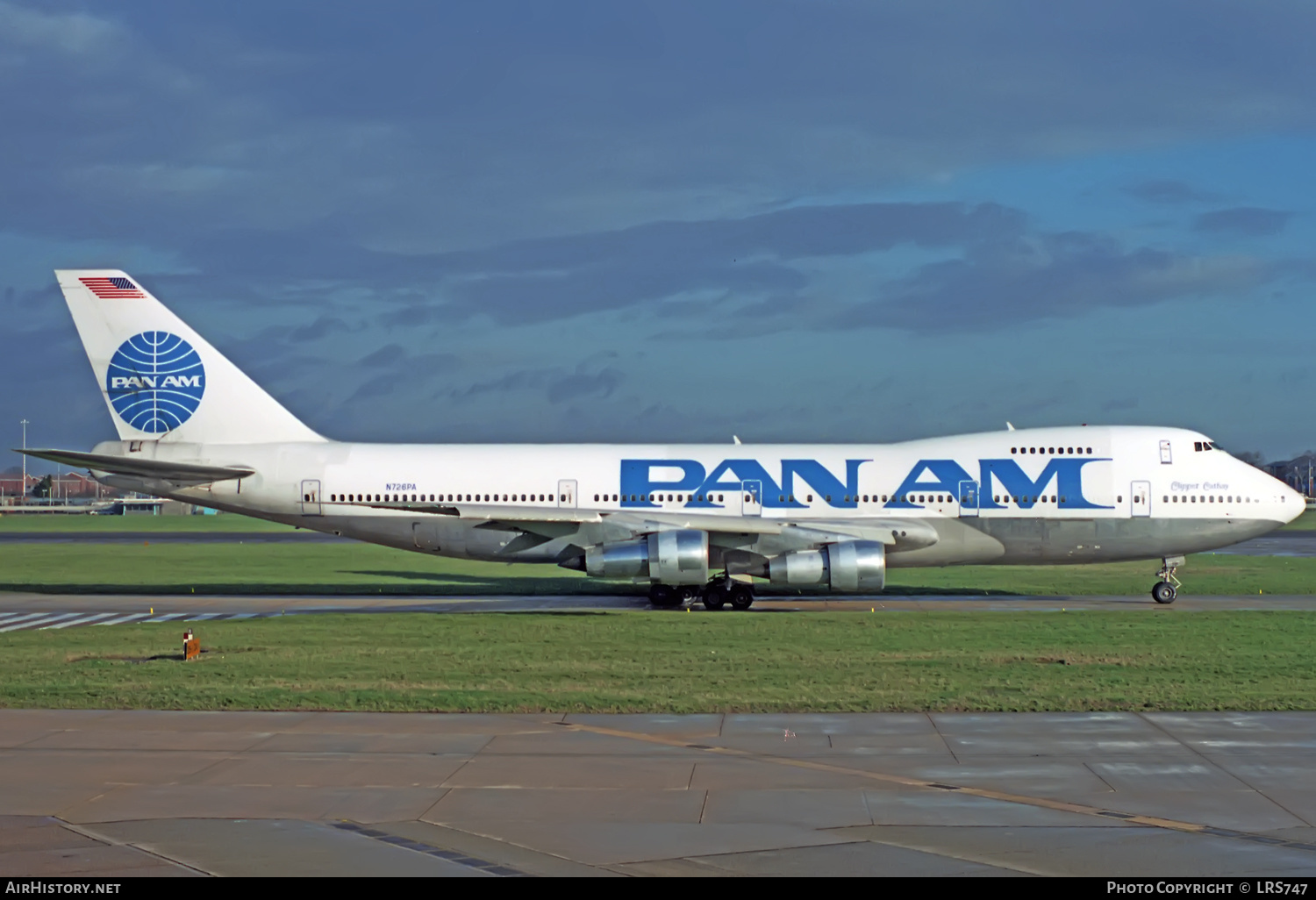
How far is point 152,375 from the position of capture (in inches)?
1524

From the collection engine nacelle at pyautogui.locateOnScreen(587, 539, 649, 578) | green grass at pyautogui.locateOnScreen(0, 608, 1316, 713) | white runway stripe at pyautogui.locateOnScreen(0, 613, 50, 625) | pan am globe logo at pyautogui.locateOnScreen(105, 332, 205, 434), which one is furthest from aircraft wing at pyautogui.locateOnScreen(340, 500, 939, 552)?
white runway stripe at pyautogui.locateOnScreen(0, 613, 50, 625)

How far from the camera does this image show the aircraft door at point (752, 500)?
36594 mm

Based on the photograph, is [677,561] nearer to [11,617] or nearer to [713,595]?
[713,595]

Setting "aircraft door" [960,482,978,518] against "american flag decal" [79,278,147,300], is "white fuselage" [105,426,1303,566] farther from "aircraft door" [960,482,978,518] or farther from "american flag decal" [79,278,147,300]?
"american flag decal" [79,278,147,300]

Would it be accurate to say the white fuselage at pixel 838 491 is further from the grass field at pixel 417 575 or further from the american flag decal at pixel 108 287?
the american flag decal at pixel 108 287

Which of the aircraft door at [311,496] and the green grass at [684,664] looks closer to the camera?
the green grass at [684,664]

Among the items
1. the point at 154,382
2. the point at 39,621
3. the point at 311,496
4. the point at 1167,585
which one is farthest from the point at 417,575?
the point at 1167,585

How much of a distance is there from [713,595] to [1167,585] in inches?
470

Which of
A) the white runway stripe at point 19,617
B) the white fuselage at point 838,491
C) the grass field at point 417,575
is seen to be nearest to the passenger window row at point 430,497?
the white fuselage at point 838,491

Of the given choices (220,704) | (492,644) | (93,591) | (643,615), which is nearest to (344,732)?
(220,704)

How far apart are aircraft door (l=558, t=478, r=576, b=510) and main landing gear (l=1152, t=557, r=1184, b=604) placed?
15546mm

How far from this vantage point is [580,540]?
115 ft

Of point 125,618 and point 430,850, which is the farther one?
point 125,618

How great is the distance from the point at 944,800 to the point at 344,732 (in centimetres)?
714
